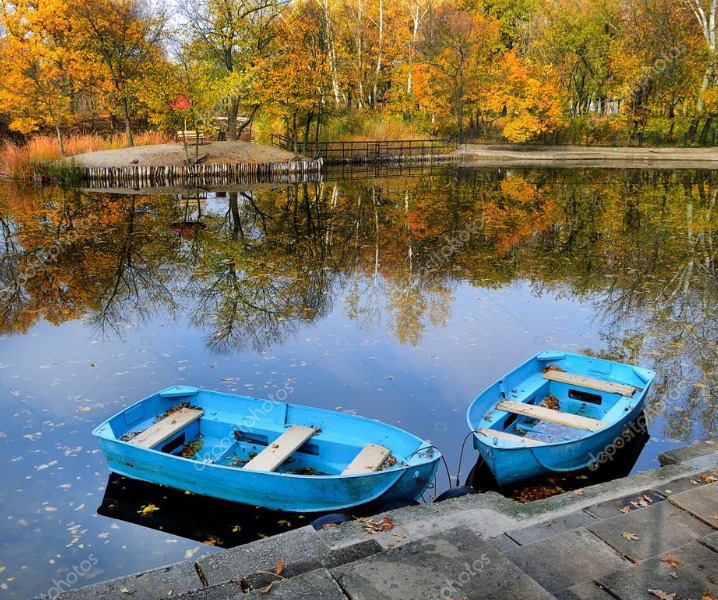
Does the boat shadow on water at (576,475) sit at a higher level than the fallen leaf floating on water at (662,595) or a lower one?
lower

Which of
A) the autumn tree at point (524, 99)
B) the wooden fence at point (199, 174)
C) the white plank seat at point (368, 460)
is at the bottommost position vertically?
the white plank seat at point (368, 460)

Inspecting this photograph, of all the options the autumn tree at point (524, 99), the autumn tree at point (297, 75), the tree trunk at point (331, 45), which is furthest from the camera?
the autumn tree at point (524, 99)

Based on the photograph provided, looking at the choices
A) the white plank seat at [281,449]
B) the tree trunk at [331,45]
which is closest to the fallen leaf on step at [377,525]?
the white plank seat at [281,449]

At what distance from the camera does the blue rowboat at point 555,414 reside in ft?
22.8

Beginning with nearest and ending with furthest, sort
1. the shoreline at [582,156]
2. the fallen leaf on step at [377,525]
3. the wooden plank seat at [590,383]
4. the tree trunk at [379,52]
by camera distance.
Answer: the fallen leaf on step at [377,525], the wooden plank seat at [590,383], the shoreline at [582,156], the tree trunk at [379,52]

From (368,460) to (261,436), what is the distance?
1.61m

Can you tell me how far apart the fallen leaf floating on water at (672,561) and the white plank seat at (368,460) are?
2.95 metres

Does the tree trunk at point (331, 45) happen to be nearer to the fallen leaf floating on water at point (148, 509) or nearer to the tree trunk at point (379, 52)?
the tree trunk at point (379, 52)

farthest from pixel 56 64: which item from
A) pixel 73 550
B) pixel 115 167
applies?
pixel 73 550

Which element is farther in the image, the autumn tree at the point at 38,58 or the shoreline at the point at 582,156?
the shoreline at the point at 582,156

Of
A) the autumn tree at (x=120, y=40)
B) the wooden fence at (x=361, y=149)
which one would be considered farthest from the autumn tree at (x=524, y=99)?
the autumn tree at (x=120, y=40)

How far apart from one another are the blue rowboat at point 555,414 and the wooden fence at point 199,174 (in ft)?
85.1

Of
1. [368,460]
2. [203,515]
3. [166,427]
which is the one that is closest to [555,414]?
[368,460]

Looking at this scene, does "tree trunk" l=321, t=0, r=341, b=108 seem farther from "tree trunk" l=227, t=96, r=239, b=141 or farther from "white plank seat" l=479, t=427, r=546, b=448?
"white plank seat" l=479, t=427, r=546, b=448
